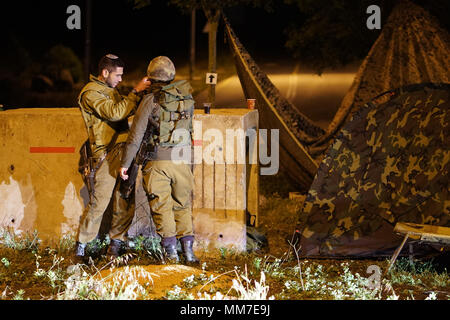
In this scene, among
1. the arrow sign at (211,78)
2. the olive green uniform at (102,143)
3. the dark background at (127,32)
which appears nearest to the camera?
the olive green uniform at (102,143)

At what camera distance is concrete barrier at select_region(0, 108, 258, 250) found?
6.82 m

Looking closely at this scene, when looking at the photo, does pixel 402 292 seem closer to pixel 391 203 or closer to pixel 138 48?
pixel 391 203

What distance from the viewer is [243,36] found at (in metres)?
41.8

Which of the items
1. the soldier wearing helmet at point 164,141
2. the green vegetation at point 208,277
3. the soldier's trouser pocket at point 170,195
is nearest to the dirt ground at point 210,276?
the green vegetation at point 208,277

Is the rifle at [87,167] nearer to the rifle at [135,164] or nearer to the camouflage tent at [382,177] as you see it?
the rifle at [135,164]

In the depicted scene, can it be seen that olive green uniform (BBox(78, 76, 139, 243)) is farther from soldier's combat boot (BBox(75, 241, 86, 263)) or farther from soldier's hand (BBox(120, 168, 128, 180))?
soldier's hand (BBox(120, 168, 128, 180))

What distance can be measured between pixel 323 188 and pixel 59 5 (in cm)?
4070

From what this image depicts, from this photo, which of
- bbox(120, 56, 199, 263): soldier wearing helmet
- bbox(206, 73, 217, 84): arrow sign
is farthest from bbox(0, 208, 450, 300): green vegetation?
bbox(206, 73, 217, 84): arrow sign

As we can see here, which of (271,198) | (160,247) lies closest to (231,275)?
(160,247)

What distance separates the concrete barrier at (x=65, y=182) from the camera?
6.82 m

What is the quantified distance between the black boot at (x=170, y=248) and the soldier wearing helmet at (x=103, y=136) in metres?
0.60

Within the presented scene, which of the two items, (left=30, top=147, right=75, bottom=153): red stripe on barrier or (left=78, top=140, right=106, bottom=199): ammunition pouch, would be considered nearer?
(left=78, top=140, right=106, bottom=199): ammunition pouch

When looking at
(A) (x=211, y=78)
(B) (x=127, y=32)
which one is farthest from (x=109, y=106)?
(B) (x=127, y=32)

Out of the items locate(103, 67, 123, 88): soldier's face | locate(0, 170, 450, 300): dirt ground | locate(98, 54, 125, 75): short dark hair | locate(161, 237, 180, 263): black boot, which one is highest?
locate(98, 54, 125, 75): short dark hair
